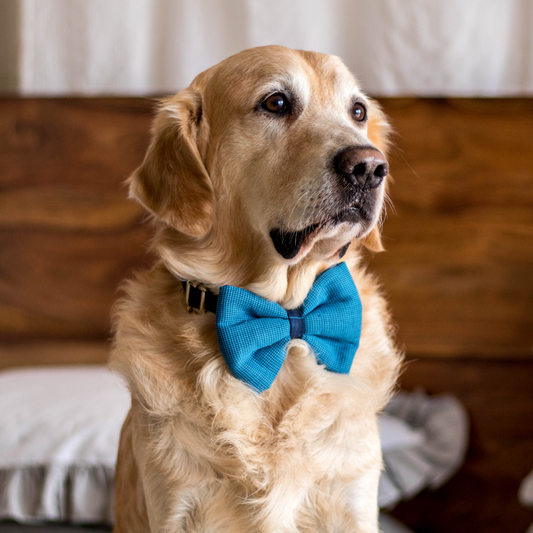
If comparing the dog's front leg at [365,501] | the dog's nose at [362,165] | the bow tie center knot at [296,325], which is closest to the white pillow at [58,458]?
the bow tie center knot at [296,325]

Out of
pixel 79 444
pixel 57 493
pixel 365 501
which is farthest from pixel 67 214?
pixel 365 501

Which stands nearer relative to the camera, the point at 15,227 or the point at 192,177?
the point at 192,177

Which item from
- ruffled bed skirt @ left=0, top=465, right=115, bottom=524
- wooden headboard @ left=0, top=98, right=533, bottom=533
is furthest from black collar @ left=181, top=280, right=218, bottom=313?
wooden headboard @ left=0, top=98, right=533, bottom=533

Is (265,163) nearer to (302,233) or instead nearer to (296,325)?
(302,233)

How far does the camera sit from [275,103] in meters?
1.03

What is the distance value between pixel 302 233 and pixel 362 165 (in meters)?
0.16

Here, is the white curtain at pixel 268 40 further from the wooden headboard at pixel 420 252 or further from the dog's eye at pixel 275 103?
the dog's eye at pixel 275 103

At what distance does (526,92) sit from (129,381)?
75.6 inches

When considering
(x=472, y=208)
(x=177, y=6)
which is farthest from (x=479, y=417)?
(x=177, y=6)

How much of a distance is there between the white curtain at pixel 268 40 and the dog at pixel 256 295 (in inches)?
44.4

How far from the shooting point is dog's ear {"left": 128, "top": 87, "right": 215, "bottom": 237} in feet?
3.23

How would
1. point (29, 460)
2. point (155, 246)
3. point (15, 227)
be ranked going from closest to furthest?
point (155, 246)
point (29, 460)
point (15, 227)

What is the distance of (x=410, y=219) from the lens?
2084 mm

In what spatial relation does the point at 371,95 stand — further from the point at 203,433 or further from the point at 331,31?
the point at 203,433
